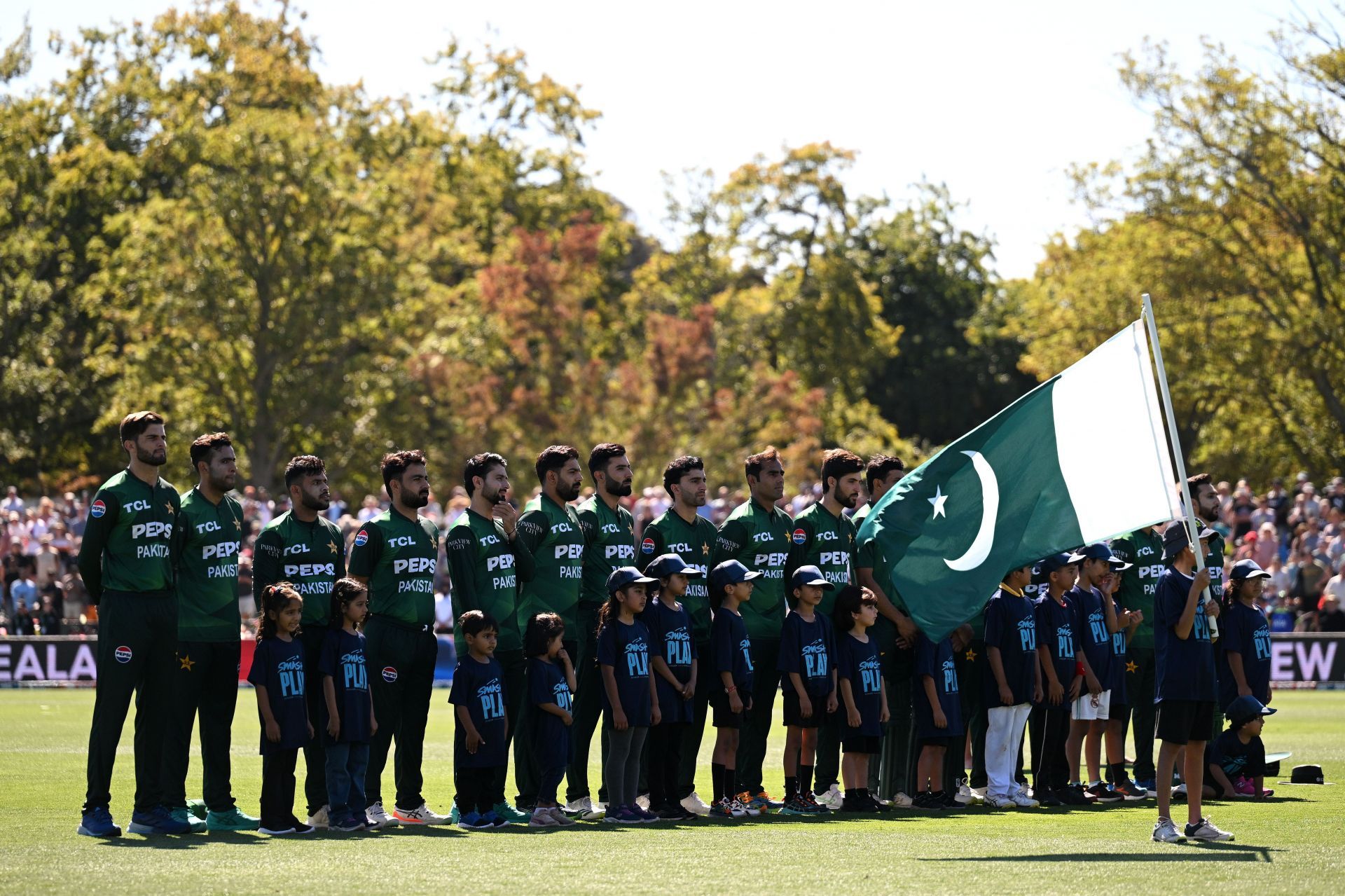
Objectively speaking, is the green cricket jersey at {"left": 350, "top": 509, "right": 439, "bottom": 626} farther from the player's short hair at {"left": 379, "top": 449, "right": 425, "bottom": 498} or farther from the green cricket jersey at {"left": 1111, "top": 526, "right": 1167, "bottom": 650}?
the green cricket jersey at {"left": 1111, "top": 526, "right": 1167, "bottom": 650}

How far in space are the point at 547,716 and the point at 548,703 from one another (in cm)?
11

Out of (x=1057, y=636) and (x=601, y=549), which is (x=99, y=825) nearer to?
(x=601, y=549)

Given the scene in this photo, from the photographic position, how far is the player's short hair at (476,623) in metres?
11.7

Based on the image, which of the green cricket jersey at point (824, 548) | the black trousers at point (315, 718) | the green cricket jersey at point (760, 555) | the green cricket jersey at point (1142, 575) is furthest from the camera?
the green cricket jersey at point (1142, 575)

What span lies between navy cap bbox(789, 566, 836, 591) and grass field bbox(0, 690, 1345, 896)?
1543 mm

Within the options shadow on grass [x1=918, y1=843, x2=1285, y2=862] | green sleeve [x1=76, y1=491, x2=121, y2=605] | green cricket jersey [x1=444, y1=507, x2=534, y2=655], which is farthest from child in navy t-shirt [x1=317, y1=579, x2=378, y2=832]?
shadow on grass [x1=918, y1=843, x2=1285, y2=862]

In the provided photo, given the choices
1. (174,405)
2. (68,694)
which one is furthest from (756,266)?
(68,694)

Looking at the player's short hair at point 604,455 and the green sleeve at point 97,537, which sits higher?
the player's short hair at point 604,455

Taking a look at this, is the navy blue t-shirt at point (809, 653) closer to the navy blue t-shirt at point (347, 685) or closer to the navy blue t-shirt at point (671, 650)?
the navy blue t-shirt at point (671, 650)

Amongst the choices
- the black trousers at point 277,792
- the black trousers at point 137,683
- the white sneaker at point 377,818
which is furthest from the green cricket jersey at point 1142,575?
the black trousers at point 137,683

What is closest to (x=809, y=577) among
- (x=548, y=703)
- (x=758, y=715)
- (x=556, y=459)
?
(x=758, y=715)

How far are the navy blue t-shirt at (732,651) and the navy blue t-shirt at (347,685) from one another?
2.42 metres

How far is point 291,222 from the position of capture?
41.3 meters

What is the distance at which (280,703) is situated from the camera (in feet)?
36.3
